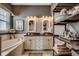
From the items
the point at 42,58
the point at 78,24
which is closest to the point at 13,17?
the point at 78,24

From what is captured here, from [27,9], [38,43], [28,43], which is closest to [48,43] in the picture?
[38,43]

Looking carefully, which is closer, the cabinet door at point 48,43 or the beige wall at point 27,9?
the beige wall at point 27,9

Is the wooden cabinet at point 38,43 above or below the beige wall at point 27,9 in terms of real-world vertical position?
below

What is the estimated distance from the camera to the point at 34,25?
1.97 meters

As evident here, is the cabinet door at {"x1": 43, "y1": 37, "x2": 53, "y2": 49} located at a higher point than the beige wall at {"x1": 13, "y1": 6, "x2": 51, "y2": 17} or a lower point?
lower

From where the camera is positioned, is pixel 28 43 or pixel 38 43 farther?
pixel 28 43

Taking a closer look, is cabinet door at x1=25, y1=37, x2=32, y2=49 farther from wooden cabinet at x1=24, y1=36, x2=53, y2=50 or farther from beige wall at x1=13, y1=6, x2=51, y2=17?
beige wall at x1=13, y1=6, x2=51, y2=17

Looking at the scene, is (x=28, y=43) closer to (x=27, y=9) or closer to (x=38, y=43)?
(x=38, y=43)

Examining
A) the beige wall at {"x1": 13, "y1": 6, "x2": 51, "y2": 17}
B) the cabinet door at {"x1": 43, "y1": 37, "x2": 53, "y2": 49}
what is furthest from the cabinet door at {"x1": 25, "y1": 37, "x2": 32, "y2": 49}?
the beige wall at {"x1": 13, "y1": 6, "x2": 51, "y2": 17}

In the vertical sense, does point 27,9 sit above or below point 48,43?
above

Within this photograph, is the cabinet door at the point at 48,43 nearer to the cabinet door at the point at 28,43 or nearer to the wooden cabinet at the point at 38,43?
the wooden cabinet at the point at 38,43

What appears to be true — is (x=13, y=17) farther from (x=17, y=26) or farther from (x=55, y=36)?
(x=55, y=36)

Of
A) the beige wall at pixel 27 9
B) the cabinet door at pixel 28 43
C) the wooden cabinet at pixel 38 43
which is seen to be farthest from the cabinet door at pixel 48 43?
the beige wall at pixel 27 9

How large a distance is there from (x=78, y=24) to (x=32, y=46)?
1.98ft
